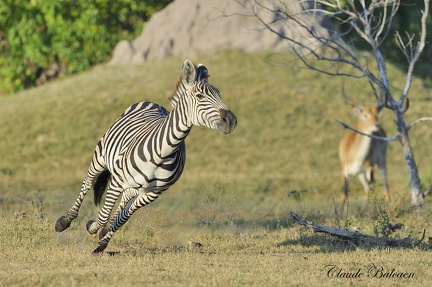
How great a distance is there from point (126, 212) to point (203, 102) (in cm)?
182

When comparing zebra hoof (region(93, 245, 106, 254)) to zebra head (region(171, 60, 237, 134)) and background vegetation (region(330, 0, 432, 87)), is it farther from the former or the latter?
background vegetation (region(330, 0, 432, 87))

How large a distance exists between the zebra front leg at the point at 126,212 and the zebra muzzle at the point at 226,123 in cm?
151

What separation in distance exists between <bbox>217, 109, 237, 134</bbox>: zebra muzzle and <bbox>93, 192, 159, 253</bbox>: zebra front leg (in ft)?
4.95

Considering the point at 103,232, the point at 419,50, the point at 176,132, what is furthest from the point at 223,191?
the point at 176,132

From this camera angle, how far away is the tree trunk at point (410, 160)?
16.2 metres

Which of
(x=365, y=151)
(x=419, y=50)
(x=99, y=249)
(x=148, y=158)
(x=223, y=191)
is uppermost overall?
(x=419, y=50)

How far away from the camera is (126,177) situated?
11055 millimetres

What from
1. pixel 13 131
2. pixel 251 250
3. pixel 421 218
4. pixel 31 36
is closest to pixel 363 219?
pixel 421 218

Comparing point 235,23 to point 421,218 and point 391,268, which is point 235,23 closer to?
point 421,218

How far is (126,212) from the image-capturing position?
11.3 m

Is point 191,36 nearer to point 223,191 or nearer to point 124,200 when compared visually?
point 223,191

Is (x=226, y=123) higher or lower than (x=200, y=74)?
lower

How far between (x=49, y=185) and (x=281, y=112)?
28.9ft

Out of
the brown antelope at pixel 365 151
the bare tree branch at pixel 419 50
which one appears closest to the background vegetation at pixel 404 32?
the brown antelope at pixel 365 151
